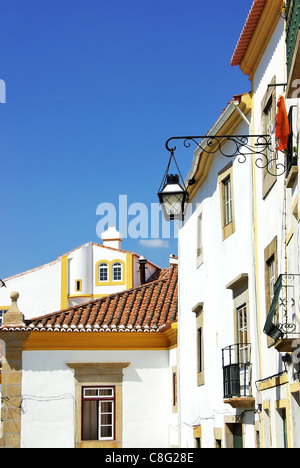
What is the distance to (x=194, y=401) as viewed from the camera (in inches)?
707

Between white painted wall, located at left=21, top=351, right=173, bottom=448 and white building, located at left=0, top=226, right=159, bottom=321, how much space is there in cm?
2309

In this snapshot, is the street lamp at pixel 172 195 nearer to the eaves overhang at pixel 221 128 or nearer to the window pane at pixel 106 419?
the eaves overhang at pixel 221 128

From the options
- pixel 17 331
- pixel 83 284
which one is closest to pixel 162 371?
pixel 17 331

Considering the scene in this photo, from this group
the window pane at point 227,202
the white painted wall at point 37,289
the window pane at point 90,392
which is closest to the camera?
the window pane at point 227,202

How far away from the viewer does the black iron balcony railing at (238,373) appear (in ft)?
44.4

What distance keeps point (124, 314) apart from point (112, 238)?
2621cm

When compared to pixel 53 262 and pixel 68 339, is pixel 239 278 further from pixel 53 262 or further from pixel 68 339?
pixel 53 262

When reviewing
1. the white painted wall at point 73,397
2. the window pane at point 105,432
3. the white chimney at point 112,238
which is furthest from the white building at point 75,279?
the window pane at point 105,432

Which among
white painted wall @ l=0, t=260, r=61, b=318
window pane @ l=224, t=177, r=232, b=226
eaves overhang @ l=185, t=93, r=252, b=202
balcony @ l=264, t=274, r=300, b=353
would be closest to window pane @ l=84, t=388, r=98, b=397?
eaves overhang @ l=185, t=93, r=252, b=202

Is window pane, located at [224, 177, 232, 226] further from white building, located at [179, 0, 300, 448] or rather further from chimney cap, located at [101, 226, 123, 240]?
chimney cap, located at [101, 226, 123, 240]

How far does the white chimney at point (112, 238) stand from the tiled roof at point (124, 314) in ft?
79.6

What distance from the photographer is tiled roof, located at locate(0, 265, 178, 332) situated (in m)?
21.0

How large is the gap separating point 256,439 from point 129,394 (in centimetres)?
818

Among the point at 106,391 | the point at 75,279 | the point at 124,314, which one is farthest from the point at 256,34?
the point at 75,279
